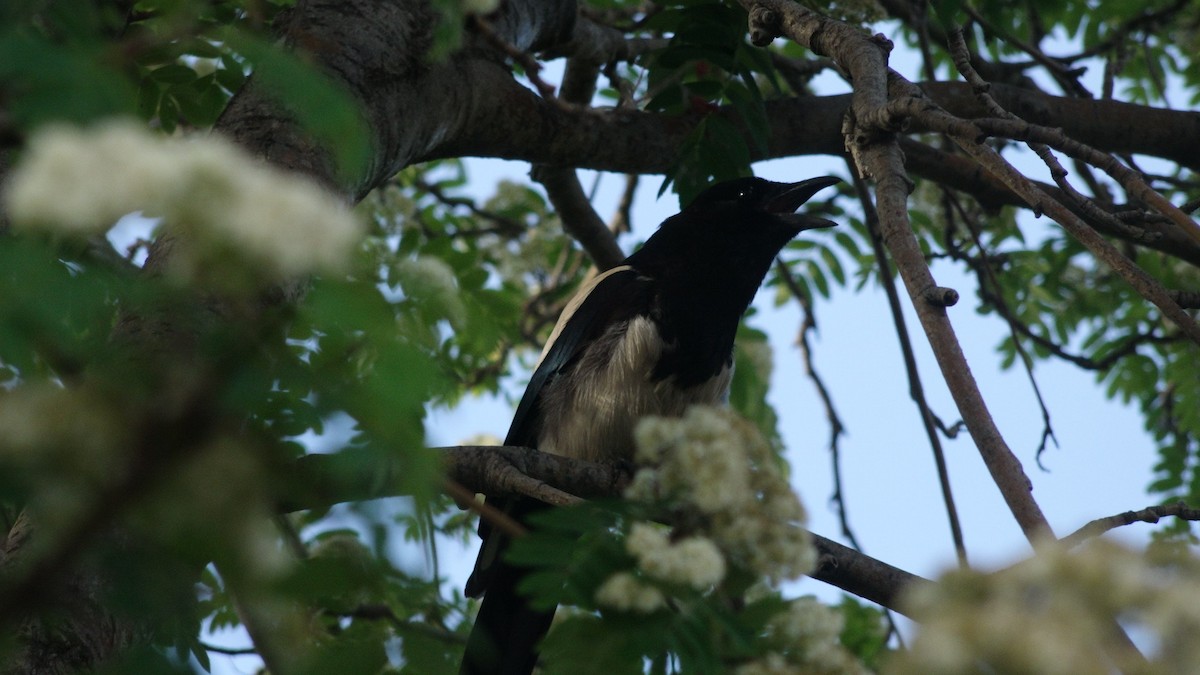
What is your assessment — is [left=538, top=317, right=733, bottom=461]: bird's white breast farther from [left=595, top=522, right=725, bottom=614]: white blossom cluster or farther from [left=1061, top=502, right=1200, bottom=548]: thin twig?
[left=595, top=522, right=725, bottom=614]: white blossom cluster

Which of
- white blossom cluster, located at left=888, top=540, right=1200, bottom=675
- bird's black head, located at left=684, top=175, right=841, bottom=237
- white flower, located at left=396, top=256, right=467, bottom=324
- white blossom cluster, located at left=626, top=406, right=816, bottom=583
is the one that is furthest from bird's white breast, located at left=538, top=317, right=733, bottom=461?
white blossom cluster, located at left=888, top=540, right=1200, bottom=675

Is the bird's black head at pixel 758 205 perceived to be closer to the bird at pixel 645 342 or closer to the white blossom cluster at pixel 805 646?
the bird at pixel 645 342

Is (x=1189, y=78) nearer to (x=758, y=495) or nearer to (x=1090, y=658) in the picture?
(x=758, y=495)

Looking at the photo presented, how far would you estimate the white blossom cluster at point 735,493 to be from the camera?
1494 millimetres

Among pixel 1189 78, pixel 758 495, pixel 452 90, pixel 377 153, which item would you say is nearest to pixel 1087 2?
pixel 1189 78

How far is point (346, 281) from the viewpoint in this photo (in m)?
1.21

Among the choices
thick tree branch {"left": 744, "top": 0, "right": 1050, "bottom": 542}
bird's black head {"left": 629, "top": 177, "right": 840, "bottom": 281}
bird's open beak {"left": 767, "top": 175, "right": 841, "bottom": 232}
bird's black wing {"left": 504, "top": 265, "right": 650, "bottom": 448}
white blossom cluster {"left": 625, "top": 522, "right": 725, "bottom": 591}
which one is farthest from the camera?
bird's open beak {"left": 767, "top": 175, "right": 841, "bottom": 232}

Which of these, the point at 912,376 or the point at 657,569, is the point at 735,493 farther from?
the point at 912,376

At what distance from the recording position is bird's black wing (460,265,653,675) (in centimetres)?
361

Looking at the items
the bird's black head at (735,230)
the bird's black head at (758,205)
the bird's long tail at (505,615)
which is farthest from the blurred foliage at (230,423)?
the bird's black head at (758,205)

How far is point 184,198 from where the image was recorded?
3.20 feet

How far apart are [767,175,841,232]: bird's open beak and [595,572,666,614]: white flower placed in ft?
9.99

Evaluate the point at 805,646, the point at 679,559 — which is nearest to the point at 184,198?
the point at 679,559

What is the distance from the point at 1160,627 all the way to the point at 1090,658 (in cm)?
9
